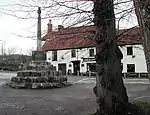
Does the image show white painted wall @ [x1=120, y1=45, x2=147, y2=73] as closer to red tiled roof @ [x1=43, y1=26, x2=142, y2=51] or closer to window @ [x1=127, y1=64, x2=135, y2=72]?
window @ [x1=127, y1=64, x2=135, y2=72]

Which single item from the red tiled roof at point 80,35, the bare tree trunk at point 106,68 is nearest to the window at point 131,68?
the red tiled roof at point 80,35

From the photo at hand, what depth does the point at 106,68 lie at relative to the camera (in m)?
8.47

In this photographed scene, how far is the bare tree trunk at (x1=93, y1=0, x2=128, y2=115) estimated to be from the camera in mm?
8367

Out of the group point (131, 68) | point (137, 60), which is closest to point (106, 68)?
point (137, 60)

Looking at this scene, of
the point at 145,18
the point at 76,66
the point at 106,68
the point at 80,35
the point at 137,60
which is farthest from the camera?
the point at 76,66

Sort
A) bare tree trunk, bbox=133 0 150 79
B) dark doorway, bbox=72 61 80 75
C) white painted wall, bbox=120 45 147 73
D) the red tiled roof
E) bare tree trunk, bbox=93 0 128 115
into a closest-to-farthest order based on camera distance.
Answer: bare tree trunk, bbox=133 0 150 79 < bare tree trunk, bbox=93 0 128 115 < the red tiled roof < white painted wall, bbox=120 45 147 73 < dark doorway, bbox=72 61 80 75

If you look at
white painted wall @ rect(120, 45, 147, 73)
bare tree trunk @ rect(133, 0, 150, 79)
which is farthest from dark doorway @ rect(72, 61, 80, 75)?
bare tree trunk @ rect(133, 0, 150, 79)

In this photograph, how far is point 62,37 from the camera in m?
9.80

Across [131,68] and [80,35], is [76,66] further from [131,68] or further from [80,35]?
[80,35]

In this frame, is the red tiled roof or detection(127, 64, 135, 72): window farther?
detection(127, 64, 135, 72): window

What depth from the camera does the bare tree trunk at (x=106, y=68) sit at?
8.37 m

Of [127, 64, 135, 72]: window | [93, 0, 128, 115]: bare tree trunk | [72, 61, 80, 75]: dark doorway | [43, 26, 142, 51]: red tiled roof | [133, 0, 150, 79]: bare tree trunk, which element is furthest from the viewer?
[72, 61, 80, 75]: dark doorway

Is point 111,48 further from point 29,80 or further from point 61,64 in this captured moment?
point 61,64

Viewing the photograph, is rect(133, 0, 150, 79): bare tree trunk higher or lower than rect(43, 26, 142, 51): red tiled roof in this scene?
lower
